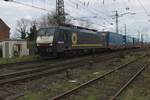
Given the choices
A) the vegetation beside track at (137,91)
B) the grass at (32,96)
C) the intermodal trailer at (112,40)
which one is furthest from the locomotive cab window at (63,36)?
the intermodal trailer at (112,40)

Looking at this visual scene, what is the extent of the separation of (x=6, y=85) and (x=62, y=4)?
34.6m

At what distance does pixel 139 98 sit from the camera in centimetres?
1029

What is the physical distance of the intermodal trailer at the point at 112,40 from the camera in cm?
4662

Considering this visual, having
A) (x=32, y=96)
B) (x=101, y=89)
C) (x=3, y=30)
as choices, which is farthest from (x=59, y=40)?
(x=3, y=30)

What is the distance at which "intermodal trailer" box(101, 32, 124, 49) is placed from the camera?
153ft

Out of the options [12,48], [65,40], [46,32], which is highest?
[46,32]

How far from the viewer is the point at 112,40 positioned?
49.5m

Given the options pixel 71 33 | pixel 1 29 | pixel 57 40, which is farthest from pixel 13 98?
pixel 1 29

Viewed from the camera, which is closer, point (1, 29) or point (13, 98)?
point (13, 98)

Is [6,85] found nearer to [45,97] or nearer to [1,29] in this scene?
[45,97]

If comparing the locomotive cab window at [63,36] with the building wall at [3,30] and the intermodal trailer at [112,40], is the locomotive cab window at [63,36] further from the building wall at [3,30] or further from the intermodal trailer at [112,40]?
the building wall at [3,30]

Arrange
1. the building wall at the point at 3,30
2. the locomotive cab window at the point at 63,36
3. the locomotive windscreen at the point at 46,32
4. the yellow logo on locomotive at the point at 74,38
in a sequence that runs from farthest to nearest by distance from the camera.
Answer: the building wall at the point at 3,30
the yellow logo on locomotive at the point at 74,38
the locomotive cab window at the point at 63,36
the locomotive windscreen at the point at 46,32

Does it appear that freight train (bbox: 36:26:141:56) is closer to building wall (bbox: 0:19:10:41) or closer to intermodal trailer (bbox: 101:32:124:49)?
intermodal trailer (bbox: 101:32:124:49)

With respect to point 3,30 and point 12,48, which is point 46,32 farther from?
point 3,30
